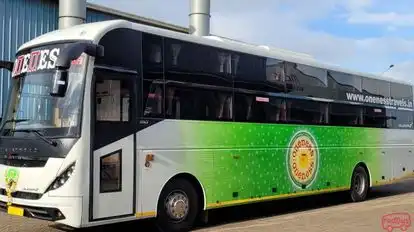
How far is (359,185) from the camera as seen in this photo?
49.5 feet

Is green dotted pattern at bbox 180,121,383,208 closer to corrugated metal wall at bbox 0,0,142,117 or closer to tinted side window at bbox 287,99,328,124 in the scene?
tinted side window at bbox 287,99,328,124

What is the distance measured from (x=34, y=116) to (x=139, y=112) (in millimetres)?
1611

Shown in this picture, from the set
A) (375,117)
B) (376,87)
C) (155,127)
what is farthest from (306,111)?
(155,127)

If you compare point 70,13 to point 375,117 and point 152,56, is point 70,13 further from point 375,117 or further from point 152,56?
point 375,117

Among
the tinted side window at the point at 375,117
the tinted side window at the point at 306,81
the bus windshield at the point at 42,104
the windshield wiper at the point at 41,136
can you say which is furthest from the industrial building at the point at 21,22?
the tinted side window at the point at 375,117

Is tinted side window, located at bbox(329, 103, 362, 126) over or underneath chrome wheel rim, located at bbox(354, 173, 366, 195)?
over

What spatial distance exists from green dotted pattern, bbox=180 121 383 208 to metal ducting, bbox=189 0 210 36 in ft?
19.5

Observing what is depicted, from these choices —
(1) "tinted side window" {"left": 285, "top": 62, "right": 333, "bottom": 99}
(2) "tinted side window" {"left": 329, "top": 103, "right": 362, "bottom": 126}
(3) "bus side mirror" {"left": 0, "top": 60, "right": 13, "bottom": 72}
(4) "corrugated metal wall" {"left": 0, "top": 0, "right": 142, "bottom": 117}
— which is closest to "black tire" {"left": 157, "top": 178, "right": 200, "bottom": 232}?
(3) "bus side mirror" {"left": 0, "top": 60, "right": 13, "bottom": 72}

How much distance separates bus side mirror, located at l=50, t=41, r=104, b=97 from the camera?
7824 millimetres

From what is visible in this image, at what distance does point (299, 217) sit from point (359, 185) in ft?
12.6

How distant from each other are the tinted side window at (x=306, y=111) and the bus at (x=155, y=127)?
41 mm

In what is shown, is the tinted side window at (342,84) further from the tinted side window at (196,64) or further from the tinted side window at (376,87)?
the tinted side window at (196,64)

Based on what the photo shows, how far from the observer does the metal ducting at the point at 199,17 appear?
1767 centimetres

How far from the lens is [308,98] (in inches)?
512
